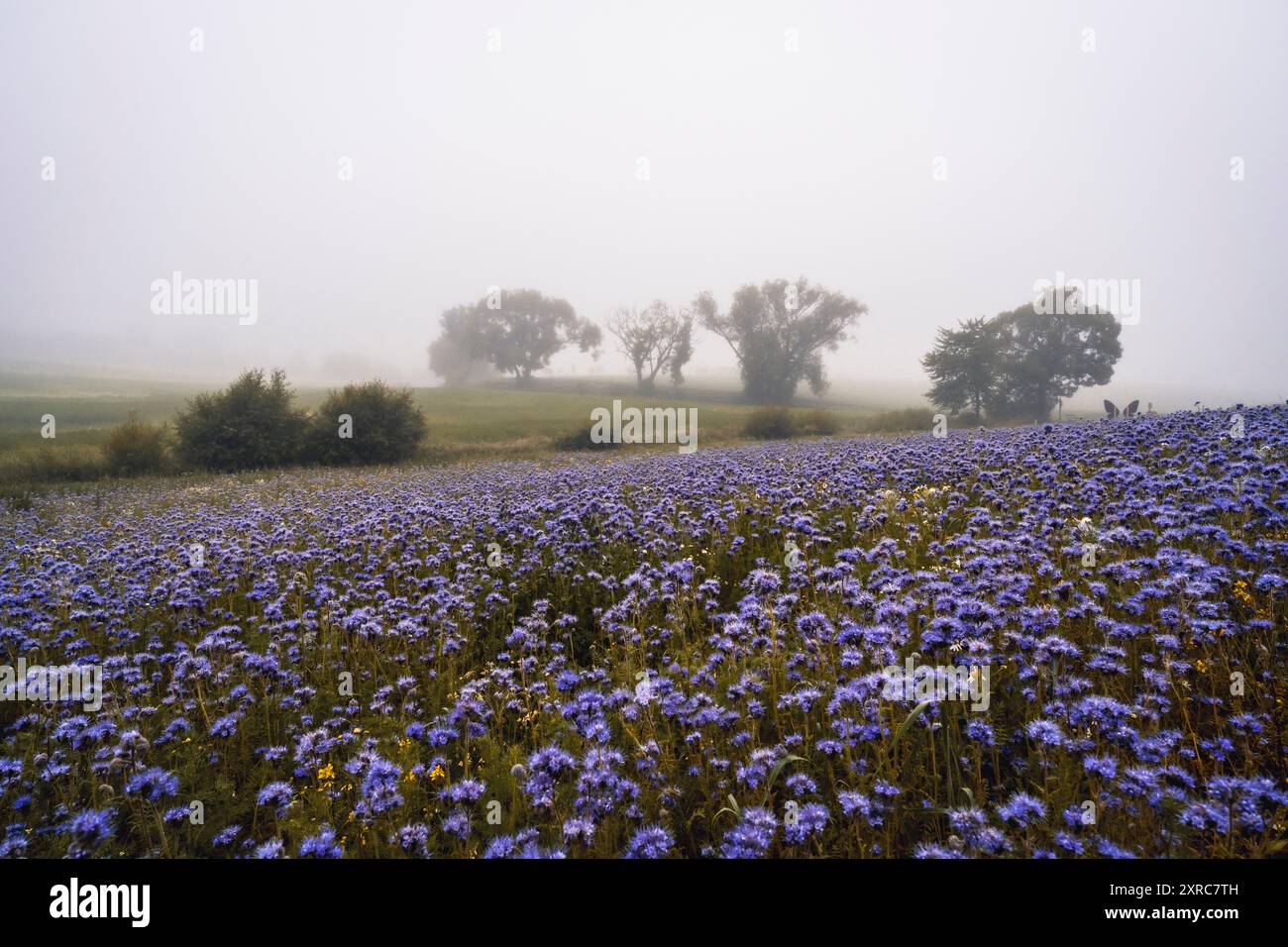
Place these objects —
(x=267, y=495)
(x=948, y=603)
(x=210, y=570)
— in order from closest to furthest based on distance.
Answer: (x=948, y=603) < (x=210, y=570) < (x=267, y=495)

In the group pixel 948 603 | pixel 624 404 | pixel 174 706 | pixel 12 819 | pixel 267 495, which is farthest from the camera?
pixel 624 404

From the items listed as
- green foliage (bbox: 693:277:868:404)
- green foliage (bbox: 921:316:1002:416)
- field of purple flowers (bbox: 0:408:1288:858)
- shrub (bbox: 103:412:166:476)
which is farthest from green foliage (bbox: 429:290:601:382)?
field of purple flowers (bbox: 0:408:1288:858)

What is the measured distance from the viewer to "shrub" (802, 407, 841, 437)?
133 feet

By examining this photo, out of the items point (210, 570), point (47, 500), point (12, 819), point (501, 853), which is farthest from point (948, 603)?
point (47, 500)

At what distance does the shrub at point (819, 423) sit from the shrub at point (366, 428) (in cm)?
2620

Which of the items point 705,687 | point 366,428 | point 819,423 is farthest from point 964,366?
point 705,687

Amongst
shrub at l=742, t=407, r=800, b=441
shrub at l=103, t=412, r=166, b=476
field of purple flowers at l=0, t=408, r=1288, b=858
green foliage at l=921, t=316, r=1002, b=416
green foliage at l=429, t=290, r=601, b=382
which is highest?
green foliage at l=429, t=290, r=601, b=382

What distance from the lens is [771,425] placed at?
39125 millimetres

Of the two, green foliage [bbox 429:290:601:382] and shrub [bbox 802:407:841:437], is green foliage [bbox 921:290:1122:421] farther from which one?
green foliage [bbox 429:290:601:382]

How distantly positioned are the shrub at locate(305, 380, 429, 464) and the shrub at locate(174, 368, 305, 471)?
1.03m
